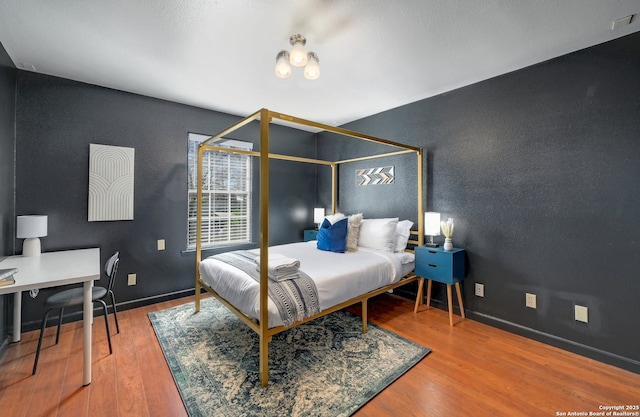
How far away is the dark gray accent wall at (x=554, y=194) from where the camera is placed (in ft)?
6.79

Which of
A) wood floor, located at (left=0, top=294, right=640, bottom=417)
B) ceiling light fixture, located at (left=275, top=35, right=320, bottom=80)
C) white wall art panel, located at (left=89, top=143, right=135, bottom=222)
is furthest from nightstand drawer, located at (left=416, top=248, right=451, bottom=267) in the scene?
white wall art panel, located at (left=89, top=143, right=135, bottom=222)

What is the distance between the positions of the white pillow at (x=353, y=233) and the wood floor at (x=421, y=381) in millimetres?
1098

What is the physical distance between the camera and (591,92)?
7.25ft

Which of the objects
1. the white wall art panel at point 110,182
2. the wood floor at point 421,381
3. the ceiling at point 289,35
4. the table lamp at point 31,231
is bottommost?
the wood floor at point 421,381

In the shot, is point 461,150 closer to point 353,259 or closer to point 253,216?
point 353,259

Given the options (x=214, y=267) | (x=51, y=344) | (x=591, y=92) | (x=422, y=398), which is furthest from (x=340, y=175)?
(x=51, y=344)

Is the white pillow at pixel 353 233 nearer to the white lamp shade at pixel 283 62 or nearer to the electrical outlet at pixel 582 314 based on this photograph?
the white lamp shade at pixel 283 62

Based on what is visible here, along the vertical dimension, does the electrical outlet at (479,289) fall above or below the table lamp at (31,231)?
below

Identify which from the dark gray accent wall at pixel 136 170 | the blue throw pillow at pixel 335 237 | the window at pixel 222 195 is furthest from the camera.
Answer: the window at pixel 222 195

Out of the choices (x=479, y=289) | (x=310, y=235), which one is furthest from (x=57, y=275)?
(x=479, y=289)

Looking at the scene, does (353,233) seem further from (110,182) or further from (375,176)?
(110,182)

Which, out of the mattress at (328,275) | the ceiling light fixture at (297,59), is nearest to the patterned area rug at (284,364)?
the mattress at (328,275)

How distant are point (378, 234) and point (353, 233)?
0.31 metres

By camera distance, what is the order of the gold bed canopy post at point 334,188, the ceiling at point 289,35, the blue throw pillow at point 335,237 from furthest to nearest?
the gold bed canopy post at point 334,188
the blue throw pillow at point 335,237
the ceiling at point 289,35
